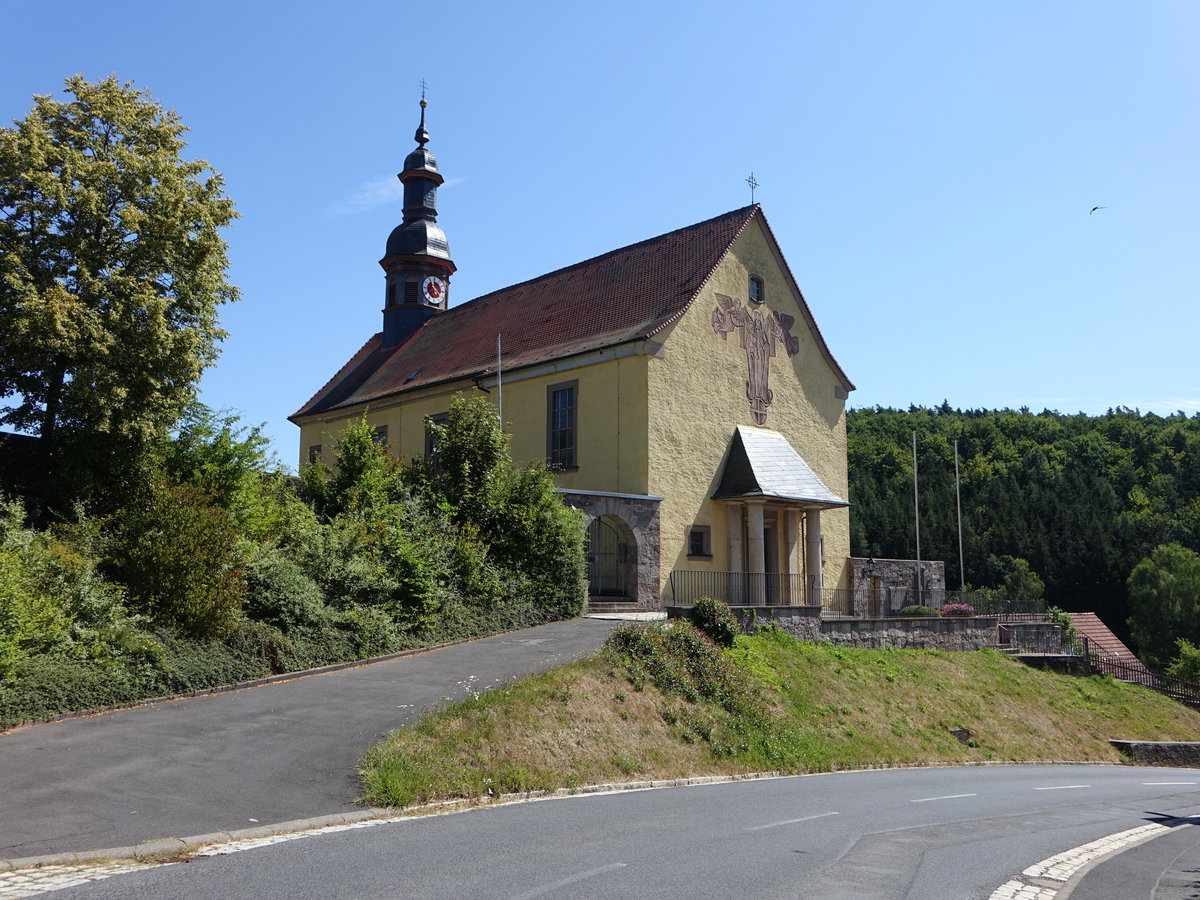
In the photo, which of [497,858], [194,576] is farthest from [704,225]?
[497,858]

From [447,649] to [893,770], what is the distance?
8.11 metres

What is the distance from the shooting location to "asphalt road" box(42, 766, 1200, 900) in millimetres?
7066

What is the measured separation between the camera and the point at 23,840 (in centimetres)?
818

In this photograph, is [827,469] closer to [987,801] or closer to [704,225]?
[704,225]

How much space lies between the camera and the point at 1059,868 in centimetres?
869

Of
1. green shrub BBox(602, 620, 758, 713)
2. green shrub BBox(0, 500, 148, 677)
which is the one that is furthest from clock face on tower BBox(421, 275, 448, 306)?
green shrub BBox(0, 500, 148, 677)

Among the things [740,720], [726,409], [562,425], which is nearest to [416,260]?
[562,425]

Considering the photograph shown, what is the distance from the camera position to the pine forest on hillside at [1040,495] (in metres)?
84.4

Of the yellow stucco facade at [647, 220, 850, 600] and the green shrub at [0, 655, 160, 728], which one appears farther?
the yellow stucco facade at [647, 220, 850, 600]

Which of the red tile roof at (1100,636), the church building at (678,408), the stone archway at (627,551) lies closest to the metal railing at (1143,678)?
the red tile roof at (1100,636)

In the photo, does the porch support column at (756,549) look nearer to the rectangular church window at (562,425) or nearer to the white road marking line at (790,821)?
the rectangular church window at (562,425)

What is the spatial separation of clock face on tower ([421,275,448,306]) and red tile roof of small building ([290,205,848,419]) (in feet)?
8.20

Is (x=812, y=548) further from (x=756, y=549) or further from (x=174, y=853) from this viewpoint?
(x=174, y=853)

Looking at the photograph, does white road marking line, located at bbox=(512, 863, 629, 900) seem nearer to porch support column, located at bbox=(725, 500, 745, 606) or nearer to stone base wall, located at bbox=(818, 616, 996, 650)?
stone base wall, located at bbox=(818, 616, 996, 650)
